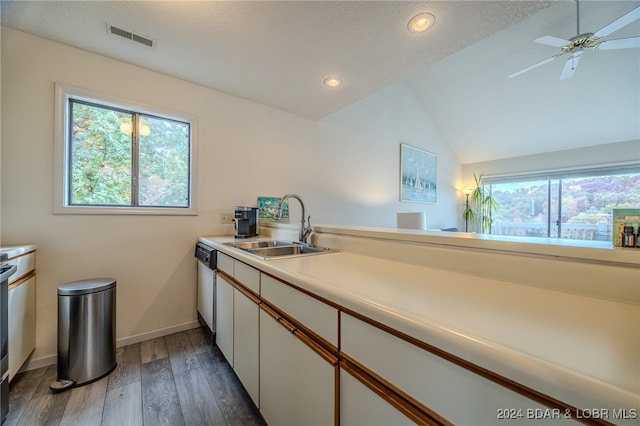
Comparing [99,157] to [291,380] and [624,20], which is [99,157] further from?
[624,20]

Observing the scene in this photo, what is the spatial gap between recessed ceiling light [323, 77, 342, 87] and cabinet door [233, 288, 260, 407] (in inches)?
77.6

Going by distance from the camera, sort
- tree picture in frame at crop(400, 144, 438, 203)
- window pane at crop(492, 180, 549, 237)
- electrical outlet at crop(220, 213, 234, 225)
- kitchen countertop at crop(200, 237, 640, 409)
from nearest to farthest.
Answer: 1. kitchen countertop at crop(200, 237, 640, 409)
2. electrical outlet at crop(220, 213, 234, 225)
3. tree picture in frame at crop(400, 144, 438, 203)
4. window pane at crop(492, 180, 549, 237)

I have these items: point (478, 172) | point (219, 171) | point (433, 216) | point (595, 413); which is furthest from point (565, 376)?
point (478, 172)

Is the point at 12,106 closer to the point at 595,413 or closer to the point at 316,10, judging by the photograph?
the point at 316,10

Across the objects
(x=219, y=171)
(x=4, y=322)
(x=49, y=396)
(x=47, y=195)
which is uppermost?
(x=219, y=171)

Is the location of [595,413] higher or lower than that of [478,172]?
lower

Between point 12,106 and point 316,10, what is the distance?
7.16ft

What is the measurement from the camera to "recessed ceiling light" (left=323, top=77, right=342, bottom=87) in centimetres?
230

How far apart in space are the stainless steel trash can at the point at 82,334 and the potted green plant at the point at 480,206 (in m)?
6.57

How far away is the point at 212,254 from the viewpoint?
1.89 meters

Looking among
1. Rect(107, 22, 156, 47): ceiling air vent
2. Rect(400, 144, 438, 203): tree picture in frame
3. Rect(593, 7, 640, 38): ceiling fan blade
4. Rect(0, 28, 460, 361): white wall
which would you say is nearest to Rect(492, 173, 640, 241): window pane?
Rect(400, 144, 438, 203): tree picture in frame

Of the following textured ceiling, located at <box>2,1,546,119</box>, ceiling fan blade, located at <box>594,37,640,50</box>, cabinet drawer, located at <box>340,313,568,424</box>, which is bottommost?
cabinet drawer, located at <box>340,313,568,424</box>

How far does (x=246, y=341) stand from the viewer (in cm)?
138

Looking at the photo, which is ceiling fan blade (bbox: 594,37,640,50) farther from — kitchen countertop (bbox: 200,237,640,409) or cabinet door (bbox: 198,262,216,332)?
cabinet door (bbox: 198,262,216,332)
